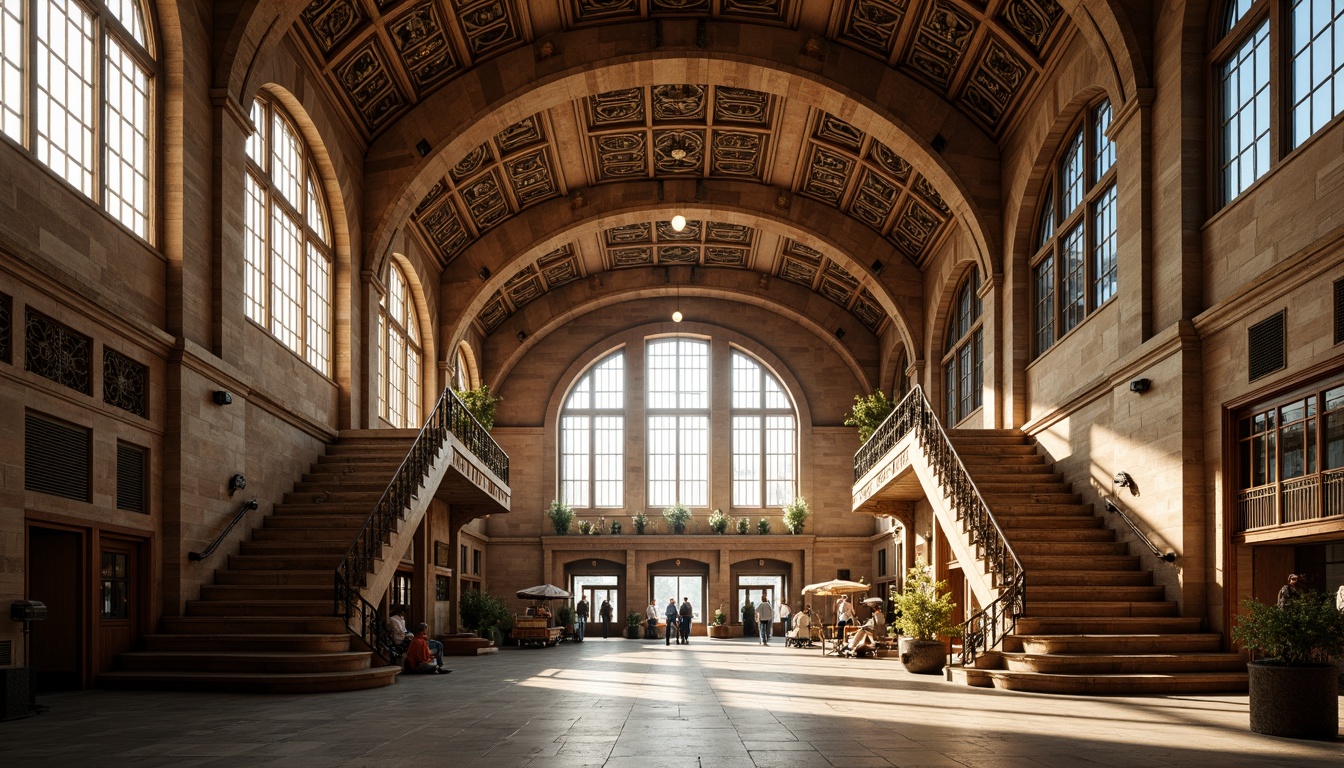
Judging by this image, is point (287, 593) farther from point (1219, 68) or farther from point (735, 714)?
point (1219, 68)

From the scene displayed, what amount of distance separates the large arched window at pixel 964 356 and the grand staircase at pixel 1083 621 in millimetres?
6499

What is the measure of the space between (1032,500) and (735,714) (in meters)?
10.1

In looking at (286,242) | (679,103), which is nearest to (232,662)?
(286,242)

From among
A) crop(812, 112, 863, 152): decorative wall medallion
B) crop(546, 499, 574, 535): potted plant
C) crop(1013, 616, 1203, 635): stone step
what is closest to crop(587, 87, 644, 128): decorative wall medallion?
crop(812, 112, 863, 152): decorative wall medallion

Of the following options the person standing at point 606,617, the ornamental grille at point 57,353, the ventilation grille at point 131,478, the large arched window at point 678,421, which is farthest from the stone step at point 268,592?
the large arched window at point 678,421

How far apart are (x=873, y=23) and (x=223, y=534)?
14.1m

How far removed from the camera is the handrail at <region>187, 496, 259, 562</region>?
51.2ft

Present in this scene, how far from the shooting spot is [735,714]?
10.8m

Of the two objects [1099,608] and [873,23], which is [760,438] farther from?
[1099,608]

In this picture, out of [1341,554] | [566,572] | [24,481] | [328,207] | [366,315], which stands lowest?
[566,572]

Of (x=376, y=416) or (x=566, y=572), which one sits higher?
(x=376, y=416)

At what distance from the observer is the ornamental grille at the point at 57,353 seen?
40.0 ft

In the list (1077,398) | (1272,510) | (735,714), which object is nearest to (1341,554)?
(1272,510)

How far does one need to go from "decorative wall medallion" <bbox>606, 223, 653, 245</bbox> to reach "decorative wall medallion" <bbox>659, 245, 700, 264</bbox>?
962 millimetres
